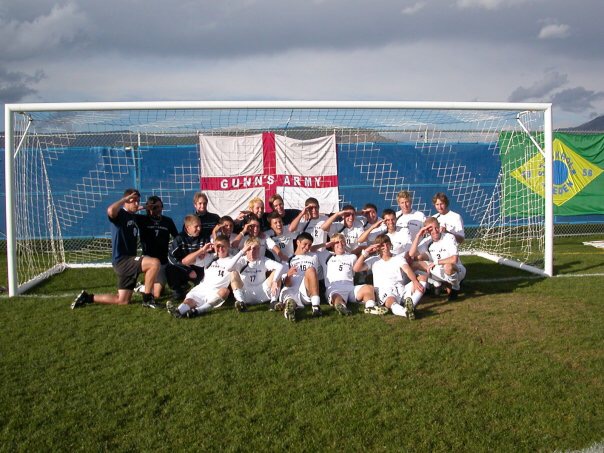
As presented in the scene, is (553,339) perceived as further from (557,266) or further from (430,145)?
(430,145)

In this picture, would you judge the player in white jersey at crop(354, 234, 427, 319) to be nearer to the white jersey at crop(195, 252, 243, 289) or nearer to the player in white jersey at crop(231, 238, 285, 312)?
the player in white jersey at crop(231, 238, 285, 312)

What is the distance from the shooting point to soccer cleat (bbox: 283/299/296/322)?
5.84m

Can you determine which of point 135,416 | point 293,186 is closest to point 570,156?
point 293,186

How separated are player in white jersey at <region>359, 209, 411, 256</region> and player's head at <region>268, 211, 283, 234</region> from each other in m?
1.13

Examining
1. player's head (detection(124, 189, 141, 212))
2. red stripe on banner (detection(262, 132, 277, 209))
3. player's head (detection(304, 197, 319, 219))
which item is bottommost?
player's head (detection(304, 197, 319, 219))

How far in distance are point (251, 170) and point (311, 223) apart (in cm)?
261

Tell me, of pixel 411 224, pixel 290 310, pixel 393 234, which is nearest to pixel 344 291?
pixel 290 310

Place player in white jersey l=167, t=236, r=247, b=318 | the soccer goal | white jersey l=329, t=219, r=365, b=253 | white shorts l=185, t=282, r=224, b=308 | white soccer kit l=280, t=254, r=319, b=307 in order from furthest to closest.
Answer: the soccer goal → white jersey l=329, t=219, r=365, b=253 → white soccer kit l=280, t=254, r=319, b=307 → white shorts l=185, t=282, r=224, b=308 → player in white jersey l=167, t=236, r=247, b=318

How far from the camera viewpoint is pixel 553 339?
516cm

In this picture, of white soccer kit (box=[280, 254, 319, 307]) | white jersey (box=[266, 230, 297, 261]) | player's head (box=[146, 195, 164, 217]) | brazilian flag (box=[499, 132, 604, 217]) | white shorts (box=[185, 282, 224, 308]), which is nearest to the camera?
white shorts (box=[185, 282, 224, 308])

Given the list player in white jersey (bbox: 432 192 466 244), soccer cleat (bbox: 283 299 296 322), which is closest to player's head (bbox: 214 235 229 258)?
soccer cleat (bbox: 283 299 296 322)

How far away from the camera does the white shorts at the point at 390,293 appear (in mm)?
6324

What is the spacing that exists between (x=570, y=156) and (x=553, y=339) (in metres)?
8.42

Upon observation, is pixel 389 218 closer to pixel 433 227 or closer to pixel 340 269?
pixel 433 227
